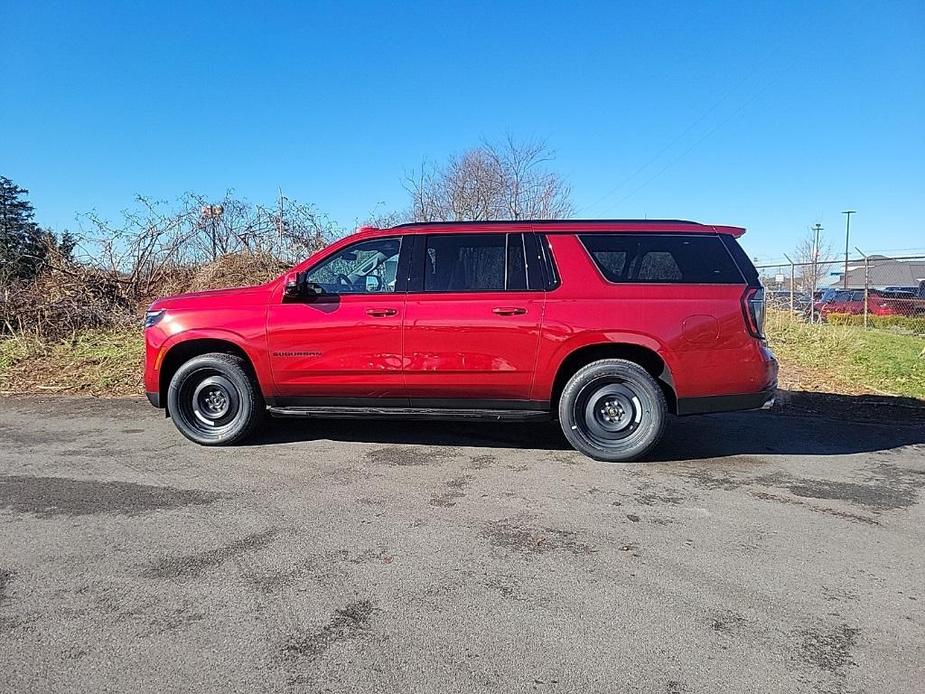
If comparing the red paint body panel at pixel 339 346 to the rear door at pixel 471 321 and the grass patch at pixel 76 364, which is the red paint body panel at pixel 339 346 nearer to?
the rear door at pixel 471 321

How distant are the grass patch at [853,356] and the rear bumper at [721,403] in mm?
3840

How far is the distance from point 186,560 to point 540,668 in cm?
198

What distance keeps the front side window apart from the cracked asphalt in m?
1.42

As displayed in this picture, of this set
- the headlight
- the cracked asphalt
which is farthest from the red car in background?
the headlight

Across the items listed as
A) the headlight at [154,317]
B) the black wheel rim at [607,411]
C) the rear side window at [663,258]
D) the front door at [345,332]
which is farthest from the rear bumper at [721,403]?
the headlight at [154,317]

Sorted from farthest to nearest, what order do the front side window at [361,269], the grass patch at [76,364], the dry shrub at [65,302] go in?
the dry shrub at [65,302], the grass patch at [76,364], the front side window at [361,269]

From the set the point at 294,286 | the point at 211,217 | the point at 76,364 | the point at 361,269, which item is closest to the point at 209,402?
the point at 294,286

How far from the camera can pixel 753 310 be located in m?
4.88

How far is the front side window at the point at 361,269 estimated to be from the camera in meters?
5.23

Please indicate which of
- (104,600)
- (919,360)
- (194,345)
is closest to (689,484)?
(104,600)

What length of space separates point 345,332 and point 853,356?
29.5 feet

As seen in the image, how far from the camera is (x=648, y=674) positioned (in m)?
2.36

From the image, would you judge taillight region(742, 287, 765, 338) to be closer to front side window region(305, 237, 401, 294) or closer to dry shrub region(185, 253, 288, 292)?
front side window region(305, 237, 401, 294)

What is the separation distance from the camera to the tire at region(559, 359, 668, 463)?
496cm
